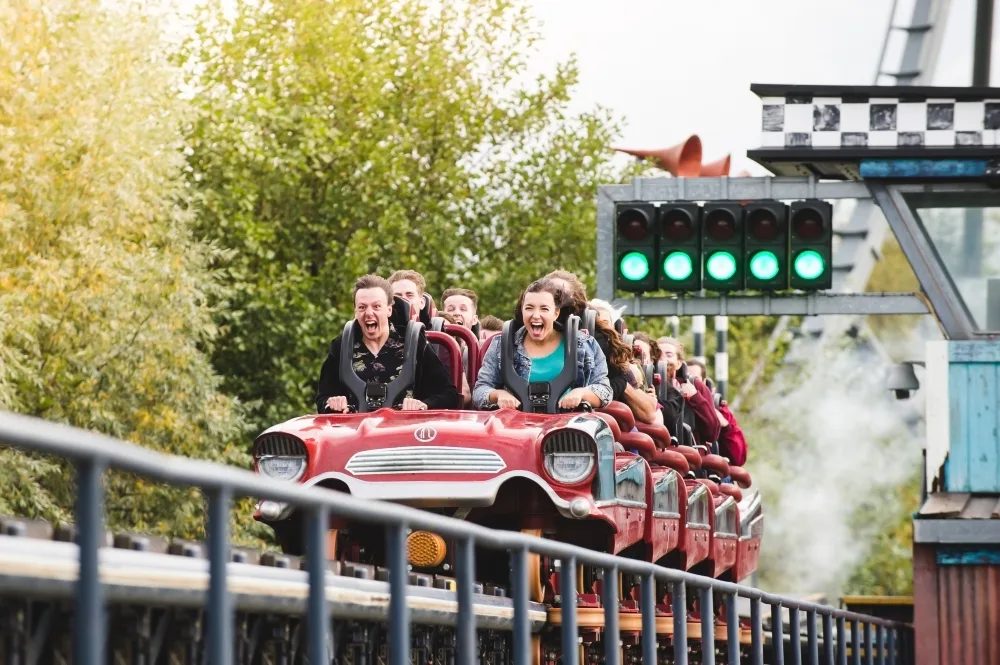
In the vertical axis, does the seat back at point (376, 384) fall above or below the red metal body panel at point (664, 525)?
above

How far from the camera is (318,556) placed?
162 inches

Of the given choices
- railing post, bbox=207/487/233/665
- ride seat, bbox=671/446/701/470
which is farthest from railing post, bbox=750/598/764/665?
railing post, bbox=207/487/233/665

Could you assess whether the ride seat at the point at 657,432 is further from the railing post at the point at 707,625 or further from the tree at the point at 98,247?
the tree at the point at 98,247

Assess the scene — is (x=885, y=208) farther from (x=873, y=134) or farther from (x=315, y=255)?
(x=315, y=255)

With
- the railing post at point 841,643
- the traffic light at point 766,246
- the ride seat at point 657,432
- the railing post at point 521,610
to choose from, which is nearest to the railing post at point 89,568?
the railing post at point 521,610

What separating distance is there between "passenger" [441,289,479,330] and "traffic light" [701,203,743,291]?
262 centimetres

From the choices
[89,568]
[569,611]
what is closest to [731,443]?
[569,611]

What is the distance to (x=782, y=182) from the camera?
1400 centimetres

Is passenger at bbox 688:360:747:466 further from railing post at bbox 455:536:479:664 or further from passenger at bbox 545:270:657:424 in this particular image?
railing post at bbox 455:536:479:664

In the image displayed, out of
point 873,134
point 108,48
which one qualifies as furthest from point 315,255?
point 873,134

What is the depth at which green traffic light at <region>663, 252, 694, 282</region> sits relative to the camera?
13.5 m

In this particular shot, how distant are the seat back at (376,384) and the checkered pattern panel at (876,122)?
209 inches

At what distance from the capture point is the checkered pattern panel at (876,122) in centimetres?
1419

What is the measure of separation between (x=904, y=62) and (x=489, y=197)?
7052mm
